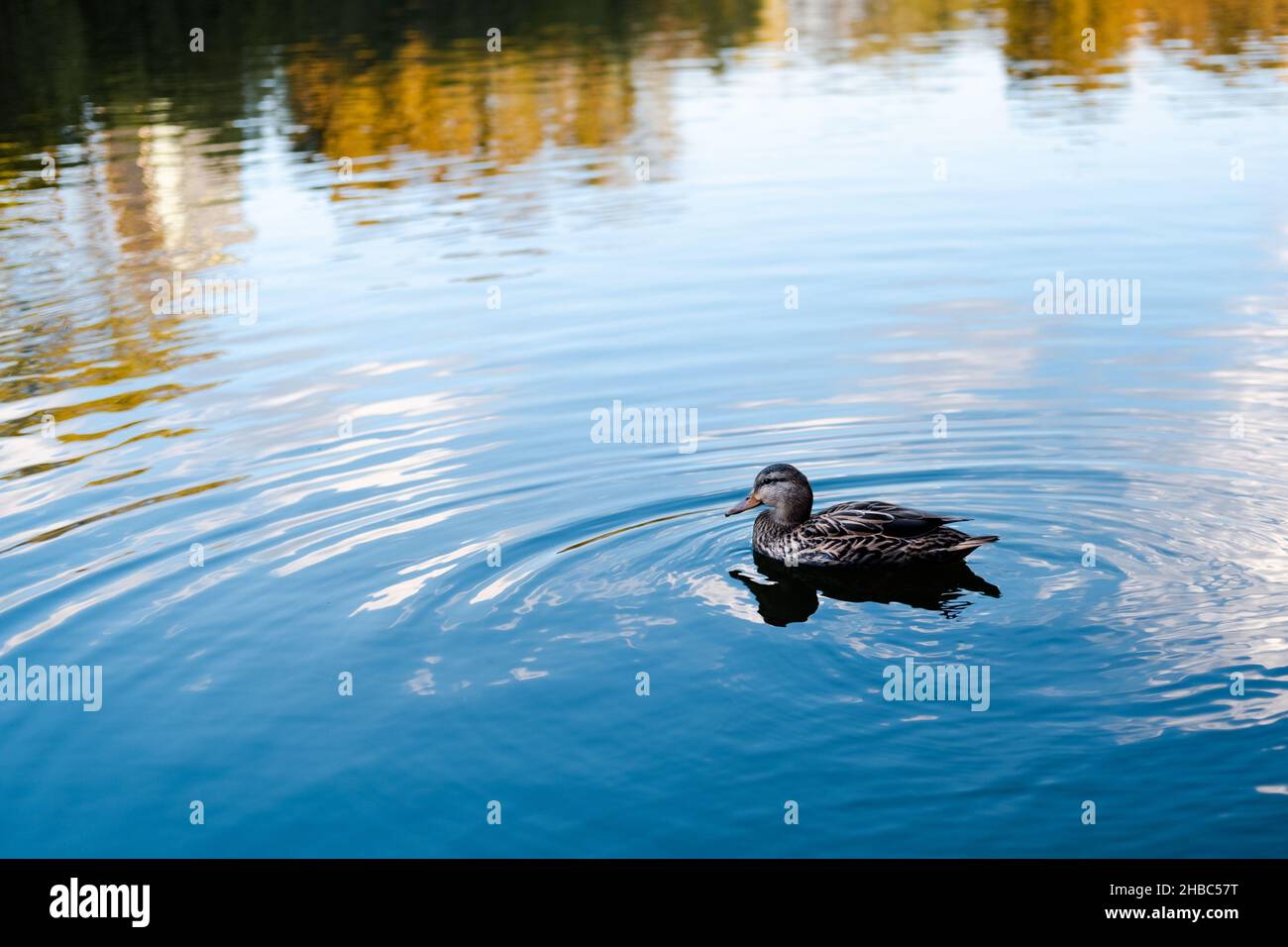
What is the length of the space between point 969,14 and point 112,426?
50169mm

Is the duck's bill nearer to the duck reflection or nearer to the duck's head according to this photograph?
the duck's head

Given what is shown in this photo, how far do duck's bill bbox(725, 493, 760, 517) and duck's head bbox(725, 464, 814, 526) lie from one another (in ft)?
0.14

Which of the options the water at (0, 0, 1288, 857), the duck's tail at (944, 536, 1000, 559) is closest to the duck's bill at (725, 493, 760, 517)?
the water at (0, 0, 1288, 857)

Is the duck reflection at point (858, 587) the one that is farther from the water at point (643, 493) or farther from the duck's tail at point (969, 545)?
the duck's tail at point (969, 545)

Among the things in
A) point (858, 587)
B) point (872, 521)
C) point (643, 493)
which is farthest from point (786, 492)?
point (643, 493)

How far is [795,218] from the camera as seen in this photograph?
2408 centimetres

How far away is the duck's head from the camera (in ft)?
37.3

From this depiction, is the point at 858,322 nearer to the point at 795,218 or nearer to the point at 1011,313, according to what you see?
the point at 1011,313

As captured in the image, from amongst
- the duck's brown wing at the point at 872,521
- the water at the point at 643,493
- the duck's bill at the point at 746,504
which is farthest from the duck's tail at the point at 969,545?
the duck's bill at the point at 746,504

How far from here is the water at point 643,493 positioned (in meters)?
7.95

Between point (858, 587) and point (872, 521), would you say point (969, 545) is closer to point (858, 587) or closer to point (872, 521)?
point (872, 521)

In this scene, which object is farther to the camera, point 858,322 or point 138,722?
point 858,322

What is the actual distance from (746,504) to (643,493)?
1084mm
